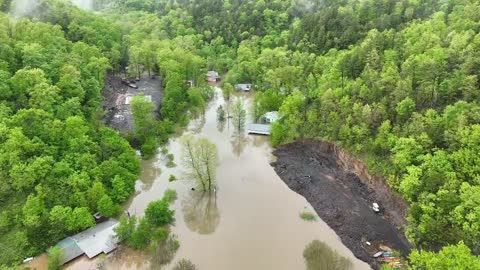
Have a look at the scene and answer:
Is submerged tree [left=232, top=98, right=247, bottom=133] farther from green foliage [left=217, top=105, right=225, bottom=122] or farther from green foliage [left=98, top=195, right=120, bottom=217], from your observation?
green foliage [left=98, top=195, right=120, bottom=217]

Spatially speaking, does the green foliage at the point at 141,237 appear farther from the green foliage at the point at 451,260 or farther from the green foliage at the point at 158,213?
the green foliage at the point at 451,260

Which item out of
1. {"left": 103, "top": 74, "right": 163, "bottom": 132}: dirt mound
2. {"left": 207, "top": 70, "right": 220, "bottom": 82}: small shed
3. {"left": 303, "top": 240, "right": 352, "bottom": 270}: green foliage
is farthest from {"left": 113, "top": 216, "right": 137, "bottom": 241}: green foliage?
{"left": 207, "top": 70, "right": 220, "bottom": 82}: small shed

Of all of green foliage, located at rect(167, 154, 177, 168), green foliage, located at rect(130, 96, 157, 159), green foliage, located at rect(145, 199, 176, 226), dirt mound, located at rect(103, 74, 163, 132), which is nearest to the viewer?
green foliage, located at rect(145, 199, 176, 226)

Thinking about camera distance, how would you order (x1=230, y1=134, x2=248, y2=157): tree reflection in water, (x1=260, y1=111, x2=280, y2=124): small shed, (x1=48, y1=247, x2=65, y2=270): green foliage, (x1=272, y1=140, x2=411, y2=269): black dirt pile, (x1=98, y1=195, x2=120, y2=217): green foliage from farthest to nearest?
(x1=260, y1=111, x2=280, y2=124): small shed
(x1=230, y1=134, x2=248, y2=157): tree reflection in water
(x1=98, y1=195, x2=120, y2=217): green foliage
(x1=272, y1=140, x2=411, y2=269): black dirt pile
(x1=48, y1=247, x2=65, y2=270): green foliage

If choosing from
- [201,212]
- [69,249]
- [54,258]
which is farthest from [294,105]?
[54,258]

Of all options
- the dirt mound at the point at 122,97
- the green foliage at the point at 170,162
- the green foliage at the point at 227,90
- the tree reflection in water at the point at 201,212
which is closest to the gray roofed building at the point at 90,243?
the tree reflection in water at the point at 201,212

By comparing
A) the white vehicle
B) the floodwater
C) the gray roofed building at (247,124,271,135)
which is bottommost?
the floodwater

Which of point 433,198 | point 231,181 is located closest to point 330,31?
point 231,181
